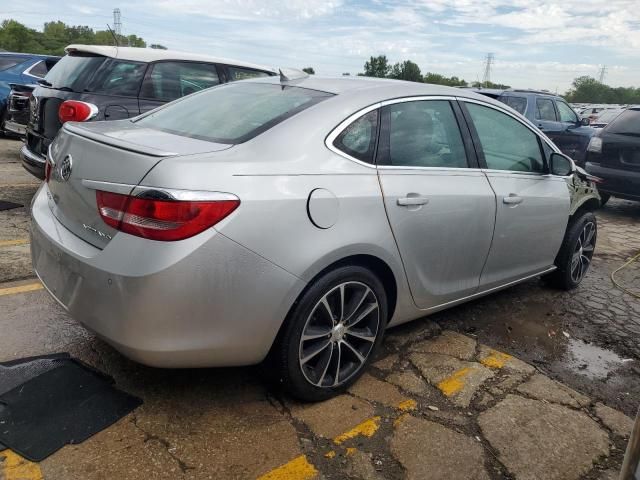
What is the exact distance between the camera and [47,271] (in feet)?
8.64

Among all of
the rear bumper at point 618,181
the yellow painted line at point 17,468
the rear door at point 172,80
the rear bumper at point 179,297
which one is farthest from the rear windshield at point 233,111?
the rear bumper at point 618,181

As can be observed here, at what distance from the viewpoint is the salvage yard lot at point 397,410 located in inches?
90.7

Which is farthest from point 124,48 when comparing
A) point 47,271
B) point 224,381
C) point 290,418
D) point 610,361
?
point 610,361

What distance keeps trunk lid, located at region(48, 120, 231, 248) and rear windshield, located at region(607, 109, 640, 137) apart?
7.25 meters

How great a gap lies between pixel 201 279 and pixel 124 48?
179 inches

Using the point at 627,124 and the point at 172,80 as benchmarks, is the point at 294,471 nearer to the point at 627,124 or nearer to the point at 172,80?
the point at 172,80

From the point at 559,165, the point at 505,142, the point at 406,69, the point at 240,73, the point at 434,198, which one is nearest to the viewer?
the point at 434,198

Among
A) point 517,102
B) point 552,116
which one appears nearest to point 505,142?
point 517,102

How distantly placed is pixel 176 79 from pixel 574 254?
14.5ft

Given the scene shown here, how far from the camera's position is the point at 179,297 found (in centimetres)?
215

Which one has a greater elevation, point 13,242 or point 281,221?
point 281,221

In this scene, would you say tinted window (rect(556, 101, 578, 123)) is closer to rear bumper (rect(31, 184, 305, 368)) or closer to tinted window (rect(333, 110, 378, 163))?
tinted window (rect(333, 110, 378, 163))

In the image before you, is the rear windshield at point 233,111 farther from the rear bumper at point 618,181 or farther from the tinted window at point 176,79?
the rear bumper at point 618,181

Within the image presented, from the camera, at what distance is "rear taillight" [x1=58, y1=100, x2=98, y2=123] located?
5160 millimetres
